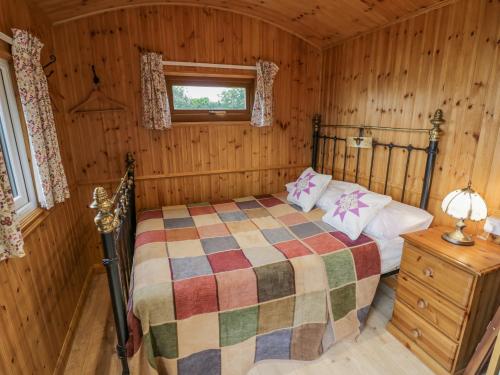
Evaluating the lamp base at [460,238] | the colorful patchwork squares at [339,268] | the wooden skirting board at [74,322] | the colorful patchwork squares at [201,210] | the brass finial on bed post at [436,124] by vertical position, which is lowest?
the wooden skirting board at [74,322]

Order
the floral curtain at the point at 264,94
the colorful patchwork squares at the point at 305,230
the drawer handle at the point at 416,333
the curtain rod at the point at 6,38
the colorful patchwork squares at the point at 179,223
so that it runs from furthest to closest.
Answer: the floral curtain at the point at 264,94 < the colorful patchwork squares at the point at 179,223 < the colorful patchwork squares at the point at 305,230 < the drawer handle at the point at 416,333 < the curtain rod at the point at 6,38

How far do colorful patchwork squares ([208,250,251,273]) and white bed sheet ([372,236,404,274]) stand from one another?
98cm

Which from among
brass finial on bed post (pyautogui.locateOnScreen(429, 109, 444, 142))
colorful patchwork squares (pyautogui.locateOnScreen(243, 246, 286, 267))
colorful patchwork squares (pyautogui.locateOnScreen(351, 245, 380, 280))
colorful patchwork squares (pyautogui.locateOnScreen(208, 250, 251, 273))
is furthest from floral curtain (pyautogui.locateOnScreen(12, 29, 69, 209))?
brass finial on bed post (pyautogui.locateOnScreen(429, 109, 444, 142))

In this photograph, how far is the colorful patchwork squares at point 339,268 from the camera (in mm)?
1748

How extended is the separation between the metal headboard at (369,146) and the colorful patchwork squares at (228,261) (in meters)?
1.46

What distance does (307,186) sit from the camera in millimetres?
2596

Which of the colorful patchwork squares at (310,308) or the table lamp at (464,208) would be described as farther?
the colorful patchwork squares at (310,308)

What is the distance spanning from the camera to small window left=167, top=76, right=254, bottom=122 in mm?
2686

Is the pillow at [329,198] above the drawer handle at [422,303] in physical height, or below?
above

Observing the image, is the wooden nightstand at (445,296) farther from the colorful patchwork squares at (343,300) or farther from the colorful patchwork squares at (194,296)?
the colorful patchwork squares at (194,296)

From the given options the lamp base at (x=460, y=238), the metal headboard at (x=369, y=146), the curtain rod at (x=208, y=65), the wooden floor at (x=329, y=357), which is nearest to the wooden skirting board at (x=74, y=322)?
the wooden floor at (x=329, y=357)

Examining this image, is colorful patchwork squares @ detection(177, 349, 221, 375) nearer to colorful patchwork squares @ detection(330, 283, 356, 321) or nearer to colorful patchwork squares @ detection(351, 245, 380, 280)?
colorful patchwork squares @ detection(330, 283, 356, 321)

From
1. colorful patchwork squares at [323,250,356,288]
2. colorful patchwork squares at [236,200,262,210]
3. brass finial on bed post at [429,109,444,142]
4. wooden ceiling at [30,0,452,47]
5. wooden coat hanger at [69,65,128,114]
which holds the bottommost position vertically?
colorful patchwork squares at [323,250,356,288]

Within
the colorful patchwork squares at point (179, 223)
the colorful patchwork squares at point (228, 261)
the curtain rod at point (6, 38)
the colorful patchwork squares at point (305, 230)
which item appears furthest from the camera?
the colorful patchwork squares at point (179, 223)
